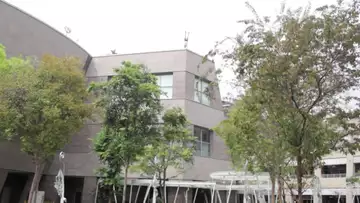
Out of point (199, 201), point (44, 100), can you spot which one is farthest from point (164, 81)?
point (44, 100)

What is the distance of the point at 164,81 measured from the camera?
2769 cm

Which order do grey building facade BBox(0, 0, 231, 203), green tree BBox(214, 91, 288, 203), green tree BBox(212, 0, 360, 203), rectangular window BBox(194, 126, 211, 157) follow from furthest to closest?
1. rectangular window BBox(194, 126, 211, 157)
2. grey building facade BBox(0, 0, 231, 203)
3. green tree BBox(214, 91, 288, 203)
4. green tree BBox(212, 0, 360, 203)

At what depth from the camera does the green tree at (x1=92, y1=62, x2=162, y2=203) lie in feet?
55.1

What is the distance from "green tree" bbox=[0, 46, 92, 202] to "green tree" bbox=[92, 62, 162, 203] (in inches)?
121

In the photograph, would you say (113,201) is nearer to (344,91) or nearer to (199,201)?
(199,201)

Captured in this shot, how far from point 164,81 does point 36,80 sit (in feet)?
31.5

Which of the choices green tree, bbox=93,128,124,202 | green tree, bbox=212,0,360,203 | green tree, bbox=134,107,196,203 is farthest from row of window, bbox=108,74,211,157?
green tree, bbox=212,0,360,203

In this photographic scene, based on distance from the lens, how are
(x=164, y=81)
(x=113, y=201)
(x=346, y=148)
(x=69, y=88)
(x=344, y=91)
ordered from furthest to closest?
(x=164, y=81) → (x=113, y=201) → (x=69, y=88) → (x=346, y=148) → (x=344, y=91)

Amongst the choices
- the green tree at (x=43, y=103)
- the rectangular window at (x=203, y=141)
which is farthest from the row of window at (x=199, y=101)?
the green tree at (x=43, y=103)

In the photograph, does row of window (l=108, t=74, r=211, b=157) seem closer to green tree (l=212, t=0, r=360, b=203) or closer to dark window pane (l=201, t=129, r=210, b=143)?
dark window pane (l=201, t=129, r=210, b=143)

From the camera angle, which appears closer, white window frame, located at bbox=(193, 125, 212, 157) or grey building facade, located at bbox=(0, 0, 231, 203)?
grey building facade, located at bbox=(0, 0, 231, 203)

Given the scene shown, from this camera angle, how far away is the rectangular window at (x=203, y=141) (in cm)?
2782

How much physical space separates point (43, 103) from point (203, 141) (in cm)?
1190

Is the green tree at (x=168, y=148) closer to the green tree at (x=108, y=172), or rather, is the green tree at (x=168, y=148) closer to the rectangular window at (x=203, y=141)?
the green tree at (x=108, y=172)
